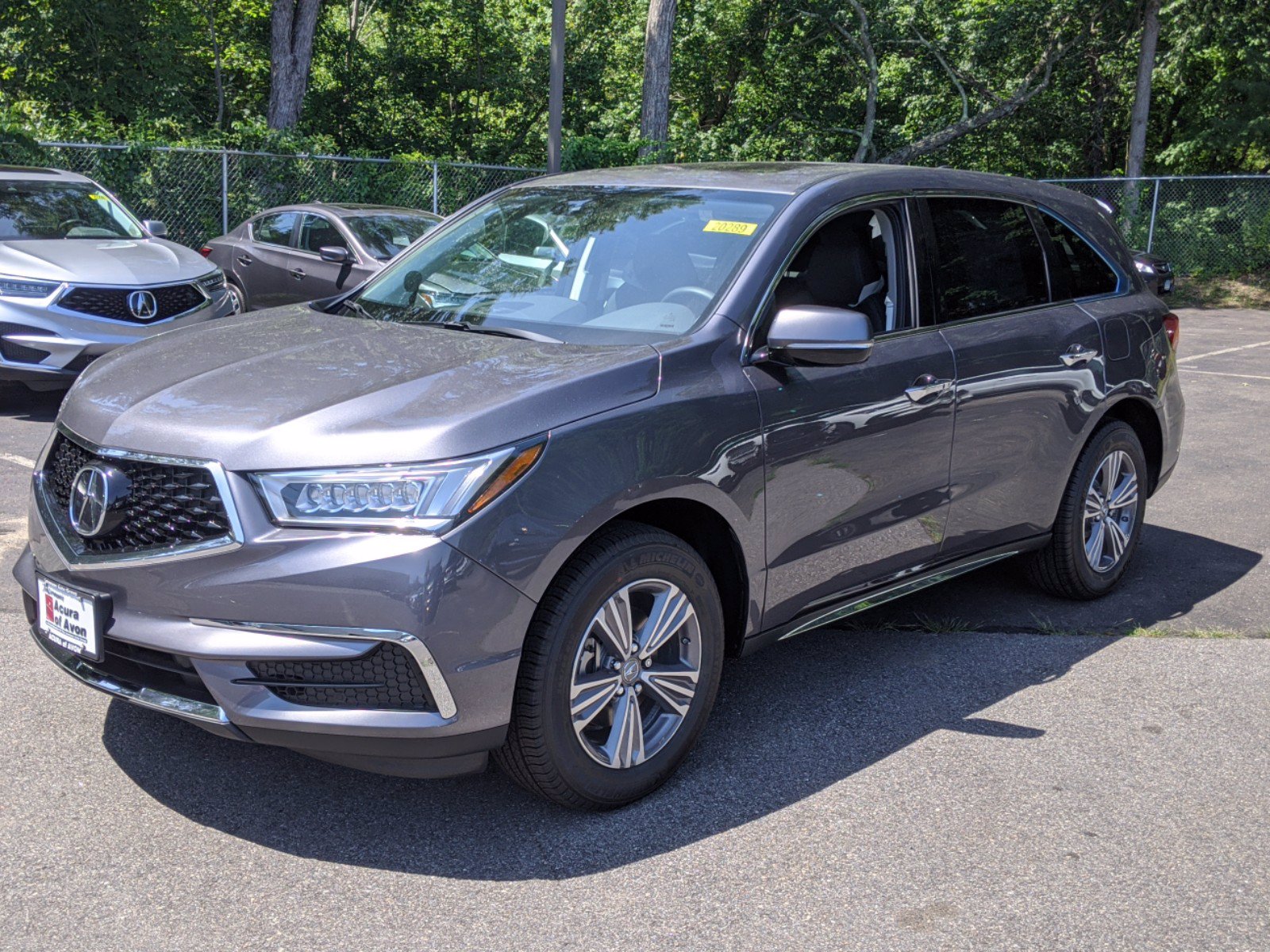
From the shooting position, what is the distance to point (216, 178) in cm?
1697

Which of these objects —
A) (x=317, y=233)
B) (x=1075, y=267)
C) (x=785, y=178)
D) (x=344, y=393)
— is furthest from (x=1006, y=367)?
(x=317, y=233)

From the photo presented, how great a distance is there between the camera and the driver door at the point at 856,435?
3.95 meters

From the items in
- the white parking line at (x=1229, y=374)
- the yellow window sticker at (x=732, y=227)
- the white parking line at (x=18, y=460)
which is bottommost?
the white parking line at (x=1229, y=374)

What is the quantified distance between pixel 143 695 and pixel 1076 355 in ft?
12.2

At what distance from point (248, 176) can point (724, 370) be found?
14929 mm

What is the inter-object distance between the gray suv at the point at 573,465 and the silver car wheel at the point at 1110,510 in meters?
0.20

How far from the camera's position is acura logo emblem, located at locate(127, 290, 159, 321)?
901 cm

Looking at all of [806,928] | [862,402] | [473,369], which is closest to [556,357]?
[473,369]

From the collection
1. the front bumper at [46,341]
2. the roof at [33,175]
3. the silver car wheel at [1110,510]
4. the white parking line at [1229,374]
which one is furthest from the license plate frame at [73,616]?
the white parking line at [1229,374]

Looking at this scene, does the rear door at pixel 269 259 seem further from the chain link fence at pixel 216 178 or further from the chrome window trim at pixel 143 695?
the chrome window trim at pixel 143 695

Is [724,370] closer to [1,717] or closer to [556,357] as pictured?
[556,357]

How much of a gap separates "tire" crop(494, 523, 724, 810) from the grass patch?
2033 cm

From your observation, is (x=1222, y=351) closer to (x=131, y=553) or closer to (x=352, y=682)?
(x=352, y=682)

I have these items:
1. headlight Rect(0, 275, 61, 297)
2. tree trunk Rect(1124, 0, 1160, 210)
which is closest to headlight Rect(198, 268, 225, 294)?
headlight Rect(0, 275, 61, 297)
